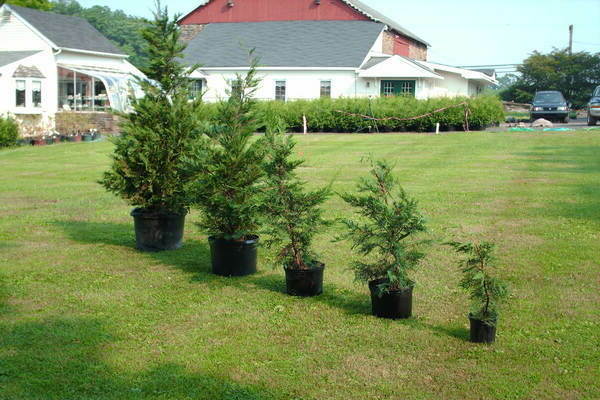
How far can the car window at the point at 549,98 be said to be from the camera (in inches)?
1573

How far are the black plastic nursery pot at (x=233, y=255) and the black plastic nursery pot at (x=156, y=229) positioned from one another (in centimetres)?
130

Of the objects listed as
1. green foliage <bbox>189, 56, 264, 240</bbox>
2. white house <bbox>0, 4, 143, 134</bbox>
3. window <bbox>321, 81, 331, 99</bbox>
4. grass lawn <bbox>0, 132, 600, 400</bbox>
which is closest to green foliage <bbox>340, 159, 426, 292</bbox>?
Answer: grass lawn <bbox>0, 132, 600, 400</bbox>

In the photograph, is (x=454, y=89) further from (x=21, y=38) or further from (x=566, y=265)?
(x=566, y=265)

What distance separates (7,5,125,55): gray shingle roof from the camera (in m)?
36.0

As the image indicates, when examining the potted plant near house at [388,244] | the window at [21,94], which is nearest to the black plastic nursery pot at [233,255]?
the potted plant near house at [388,244]

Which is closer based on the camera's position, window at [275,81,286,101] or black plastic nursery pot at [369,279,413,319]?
black plastic nursery pot at [369,279,413,319]

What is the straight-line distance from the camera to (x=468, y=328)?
606cm

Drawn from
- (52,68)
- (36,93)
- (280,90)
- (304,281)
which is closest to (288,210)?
(304,281)

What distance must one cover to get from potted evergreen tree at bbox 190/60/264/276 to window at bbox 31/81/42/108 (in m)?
29.3

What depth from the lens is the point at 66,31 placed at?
1499 inches

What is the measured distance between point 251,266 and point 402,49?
4773 centimetres

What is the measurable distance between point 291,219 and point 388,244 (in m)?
1.14

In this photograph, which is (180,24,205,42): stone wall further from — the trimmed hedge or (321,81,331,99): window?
the trimmed hedge

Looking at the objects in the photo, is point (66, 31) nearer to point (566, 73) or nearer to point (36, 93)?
point (36, 93)
